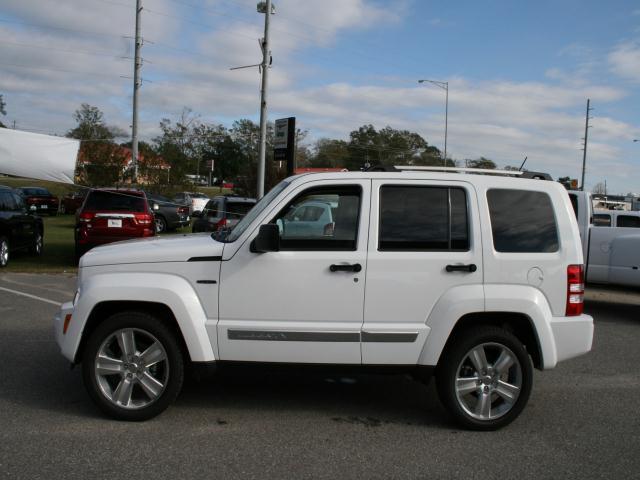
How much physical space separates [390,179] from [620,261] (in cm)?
666

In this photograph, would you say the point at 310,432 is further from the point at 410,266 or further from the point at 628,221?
the point at 628,221

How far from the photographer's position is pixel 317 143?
6444 cm

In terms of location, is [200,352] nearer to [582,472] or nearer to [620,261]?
[582,472]

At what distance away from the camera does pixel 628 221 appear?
45.8ft

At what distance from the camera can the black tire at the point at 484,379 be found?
4820mm

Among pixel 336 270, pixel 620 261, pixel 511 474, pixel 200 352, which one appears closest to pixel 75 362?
pixel 200 352

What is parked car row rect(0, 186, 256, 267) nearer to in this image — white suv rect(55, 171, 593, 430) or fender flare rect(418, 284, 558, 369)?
white suv rect(55, 171, 593, 430)

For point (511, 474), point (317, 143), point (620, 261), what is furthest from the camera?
point (317, 143)

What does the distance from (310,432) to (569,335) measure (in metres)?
2.12

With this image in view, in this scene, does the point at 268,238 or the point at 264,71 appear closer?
the point at 268,238

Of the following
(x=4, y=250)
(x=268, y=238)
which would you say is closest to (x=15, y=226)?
(x=4, y=250)

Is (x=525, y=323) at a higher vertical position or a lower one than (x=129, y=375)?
higher

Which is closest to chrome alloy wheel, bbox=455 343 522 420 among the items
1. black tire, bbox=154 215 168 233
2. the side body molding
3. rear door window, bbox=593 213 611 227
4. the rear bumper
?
the rear bumper

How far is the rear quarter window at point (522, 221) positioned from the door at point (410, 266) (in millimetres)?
189
